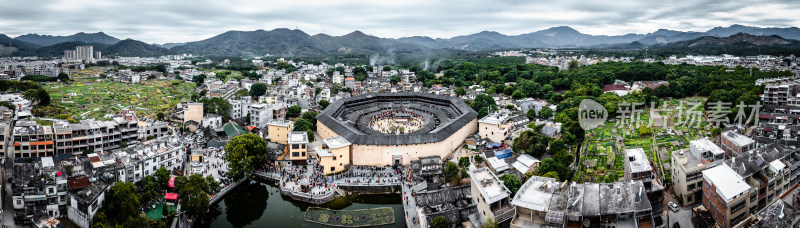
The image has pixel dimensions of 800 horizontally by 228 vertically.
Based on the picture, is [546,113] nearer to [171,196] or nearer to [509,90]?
[509,90]

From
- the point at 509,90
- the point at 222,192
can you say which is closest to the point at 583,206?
the point at 222,192

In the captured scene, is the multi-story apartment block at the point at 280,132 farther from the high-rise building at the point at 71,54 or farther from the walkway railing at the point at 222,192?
the high-rise building at the point at 71,54

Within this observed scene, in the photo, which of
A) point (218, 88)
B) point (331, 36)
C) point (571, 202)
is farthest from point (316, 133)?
point (331, 36)

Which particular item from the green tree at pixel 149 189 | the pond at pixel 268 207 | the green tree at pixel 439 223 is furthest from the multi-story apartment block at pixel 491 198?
the green tree at pixel 149 189

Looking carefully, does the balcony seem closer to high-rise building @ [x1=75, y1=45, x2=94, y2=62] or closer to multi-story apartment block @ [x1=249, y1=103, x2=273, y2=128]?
multi-story apartment block @ [x1=249, y1=103, x2=273, y2=128]

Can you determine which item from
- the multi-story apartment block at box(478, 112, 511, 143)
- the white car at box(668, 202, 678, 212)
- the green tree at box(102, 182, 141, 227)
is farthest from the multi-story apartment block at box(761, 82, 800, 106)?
the green tree at box(102, 182, 141, 227)

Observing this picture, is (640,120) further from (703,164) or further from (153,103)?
(153,103)
